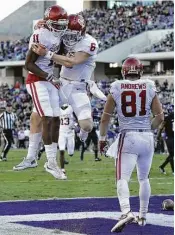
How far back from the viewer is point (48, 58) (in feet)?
24.8

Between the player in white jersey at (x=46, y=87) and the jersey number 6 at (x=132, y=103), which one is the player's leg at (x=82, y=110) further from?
the jersey number 6 at (x=132, y=103)

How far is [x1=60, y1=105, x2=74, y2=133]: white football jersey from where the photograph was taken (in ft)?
48.8

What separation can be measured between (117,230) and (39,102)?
233cm

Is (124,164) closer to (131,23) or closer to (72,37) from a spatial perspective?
(72,37)

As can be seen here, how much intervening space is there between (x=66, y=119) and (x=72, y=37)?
7.42 m

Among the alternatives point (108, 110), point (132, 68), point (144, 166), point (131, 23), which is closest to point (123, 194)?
point (144, 166)

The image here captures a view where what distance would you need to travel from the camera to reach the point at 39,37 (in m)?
7.79

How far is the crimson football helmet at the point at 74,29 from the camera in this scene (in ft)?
25.4

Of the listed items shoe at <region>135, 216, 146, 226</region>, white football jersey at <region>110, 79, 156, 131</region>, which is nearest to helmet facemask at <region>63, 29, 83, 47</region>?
white football jersey at <region>110, 79, 156, 131</region>

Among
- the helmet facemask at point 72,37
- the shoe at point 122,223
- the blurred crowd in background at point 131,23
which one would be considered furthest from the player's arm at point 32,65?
the blurred crowd in background at point 131,23

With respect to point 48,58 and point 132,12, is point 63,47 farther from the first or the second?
point 132,12


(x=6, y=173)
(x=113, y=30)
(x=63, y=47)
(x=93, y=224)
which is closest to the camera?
(x=93, y=224)

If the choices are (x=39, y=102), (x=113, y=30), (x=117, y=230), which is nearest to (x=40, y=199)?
(x=39, y=102)

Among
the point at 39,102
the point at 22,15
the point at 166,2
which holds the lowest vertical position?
the point at 39,102
